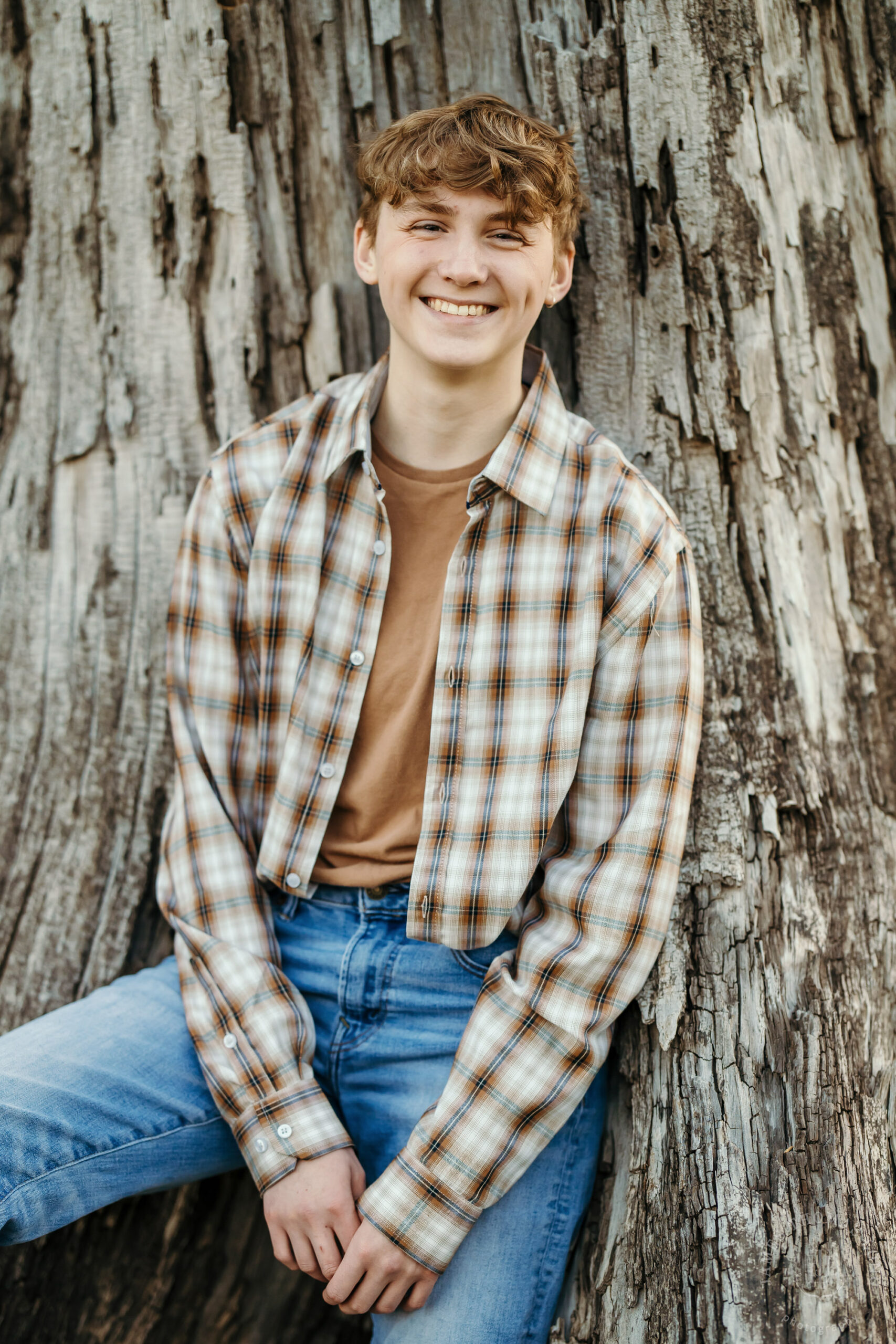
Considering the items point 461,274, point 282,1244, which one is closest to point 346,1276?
point 282,1244

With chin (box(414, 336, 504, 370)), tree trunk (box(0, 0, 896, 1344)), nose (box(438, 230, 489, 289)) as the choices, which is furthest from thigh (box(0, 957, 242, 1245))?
nose (box(438, 230, 489, 289))

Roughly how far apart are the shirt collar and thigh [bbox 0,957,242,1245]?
1.20m

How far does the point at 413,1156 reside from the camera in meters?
1.68

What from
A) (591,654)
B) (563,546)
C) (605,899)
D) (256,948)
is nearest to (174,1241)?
(256,948)

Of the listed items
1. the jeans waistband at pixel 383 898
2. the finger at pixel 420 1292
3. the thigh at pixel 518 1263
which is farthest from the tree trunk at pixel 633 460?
the jeans waistband at pixel 383 898

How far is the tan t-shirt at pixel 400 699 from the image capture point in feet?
6.18

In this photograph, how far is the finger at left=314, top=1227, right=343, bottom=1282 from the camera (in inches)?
65.9

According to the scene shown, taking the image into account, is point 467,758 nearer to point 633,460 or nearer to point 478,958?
point 478,958

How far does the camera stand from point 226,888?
1.91m

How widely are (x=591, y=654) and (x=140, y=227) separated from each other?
1.56 m

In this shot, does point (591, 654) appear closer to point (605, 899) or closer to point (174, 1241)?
point (605, 899)

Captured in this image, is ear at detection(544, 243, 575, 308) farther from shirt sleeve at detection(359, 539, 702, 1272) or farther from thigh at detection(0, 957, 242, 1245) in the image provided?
thigh at detection(0, 957, 242, 1245)

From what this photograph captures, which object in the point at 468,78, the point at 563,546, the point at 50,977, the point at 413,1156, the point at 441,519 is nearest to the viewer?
the point at 413,1156

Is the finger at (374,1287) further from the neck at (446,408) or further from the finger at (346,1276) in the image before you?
the neck at (446,408)
